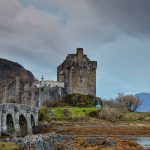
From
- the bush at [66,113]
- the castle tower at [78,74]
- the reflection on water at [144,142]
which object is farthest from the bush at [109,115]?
the reflection on water at [144,142]

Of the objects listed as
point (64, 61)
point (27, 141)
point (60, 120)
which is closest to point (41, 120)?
point (60, 120)

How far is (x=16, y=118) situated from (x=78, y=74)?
46719mm

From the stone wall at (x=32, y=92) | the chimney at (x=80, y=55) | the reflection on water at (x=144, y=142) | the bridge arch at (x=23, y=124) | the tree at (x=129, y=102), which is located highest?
the chimney at (x=80, y=55)

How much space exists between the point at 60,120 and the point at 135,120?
13426 mm

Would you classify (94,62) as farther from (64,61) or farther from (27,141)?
(27,141)

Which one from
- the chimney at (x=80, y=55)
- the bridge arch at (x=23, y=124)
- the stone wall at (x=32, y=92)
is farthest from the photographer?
the chimney at (x=80, y=55)

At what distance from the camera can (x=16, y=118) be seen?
269ft

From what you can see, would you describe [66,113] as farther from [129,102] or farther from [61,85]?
[129,102]

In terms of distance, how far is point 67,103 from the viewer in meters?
121

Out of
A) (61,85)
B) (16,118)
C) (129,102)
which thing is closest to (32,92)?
(61,85)

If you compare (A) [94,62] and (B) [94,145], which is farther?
(A) [94,62]

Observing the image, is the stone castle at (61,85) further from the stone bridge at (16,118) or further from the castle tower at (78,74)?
the stone bridge at (16,118)

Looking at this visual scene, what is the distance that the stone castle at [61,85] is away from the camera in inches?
4811

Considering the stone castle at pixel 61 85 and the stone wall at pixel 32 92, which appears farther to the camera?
the stone castle at pixel 61 85
